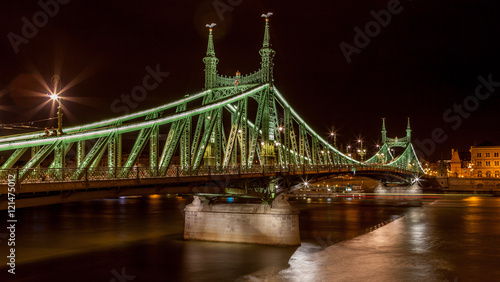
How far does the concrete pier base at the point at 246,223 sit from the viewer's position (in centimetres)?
2769

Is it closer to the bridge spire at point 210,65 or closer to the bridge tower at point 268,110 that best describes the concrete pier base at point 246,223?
the bridge tower at point 268,110

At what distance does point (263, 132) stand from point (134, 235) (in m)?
14.5

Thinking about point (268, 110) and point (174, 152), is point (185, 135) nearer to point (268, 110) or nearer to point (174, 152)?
point (174, 152)

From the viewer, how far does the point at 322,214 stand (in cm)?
5250

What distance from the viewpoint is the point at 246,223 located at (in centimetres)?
2859

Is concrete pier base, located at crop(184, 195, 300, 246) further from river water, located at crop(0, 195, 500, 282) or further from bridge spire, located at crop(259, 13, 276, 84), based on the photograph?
bridge spire, located at crop(259, 13, 276, 84)

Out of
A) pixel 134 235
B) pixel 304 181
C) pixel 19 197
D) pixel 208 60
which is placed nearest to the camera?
pixel 19 197

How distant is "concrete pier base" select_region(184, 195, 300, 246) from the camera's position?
27.7 metres

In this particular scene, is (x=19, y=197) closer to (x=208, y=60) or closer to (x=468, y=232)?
(x=208, y=60)

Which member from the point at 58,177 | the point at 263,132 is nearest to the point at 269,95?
the point at 263,132

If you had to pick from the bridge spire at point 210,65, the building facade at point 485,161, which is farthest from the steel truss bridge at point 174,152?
the building facade at point 485,161

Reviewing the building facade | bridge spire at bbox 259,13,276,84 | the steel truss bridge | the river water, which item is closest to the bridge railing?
the steel truss bridge

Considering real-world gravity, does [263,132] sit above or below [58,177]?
above

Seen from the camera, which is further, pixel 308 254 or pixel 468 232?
pixel 468 232
